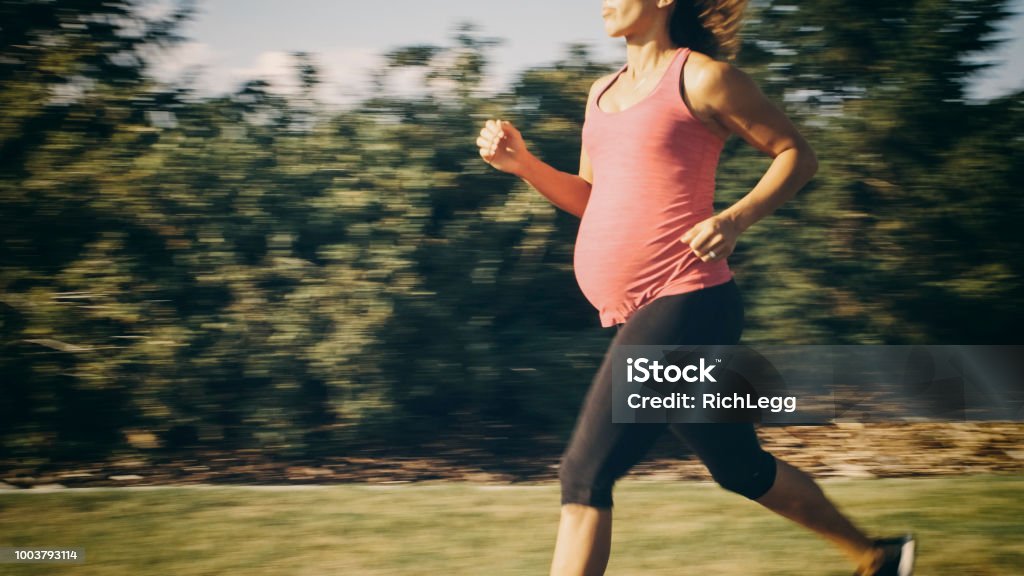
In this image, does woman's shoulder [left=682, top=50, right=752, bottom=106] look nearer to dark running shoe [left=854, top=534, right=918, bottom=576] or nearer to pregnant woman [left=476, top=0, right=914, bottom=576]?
pregnant woman [left=476, top=0, right=914, bottom=576]

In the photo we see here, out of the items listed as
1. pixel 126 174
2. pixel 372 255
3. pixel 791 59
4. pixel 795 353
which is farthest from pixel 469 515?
pixel 791 59

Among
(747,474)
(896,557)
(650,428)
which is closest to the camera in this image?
(650,428)

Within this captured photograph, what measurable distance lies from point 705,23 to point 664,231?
0.68 meters

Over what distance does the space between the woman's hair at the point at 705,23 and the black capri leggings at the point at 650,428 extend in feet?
2.41

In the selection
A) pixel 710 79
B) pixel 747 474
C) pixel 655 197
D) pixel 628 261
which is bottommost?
pixel 747 474

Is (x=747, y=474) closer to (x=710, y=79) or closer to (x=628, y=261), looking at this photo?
(x=628, y=261)

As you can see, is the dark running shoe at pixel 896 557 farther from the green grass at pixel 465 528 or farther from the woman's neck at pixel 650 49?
the woman's neck at pixel 650 49


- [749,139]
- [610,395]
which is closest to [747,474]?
[610,395]

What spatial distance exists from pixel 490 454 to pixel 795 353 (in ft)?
5.19

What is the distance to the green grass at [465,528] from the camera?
366cm

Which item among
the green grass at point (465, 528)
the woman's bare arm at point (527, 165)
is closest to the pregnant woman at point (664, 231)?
the woman's bare arm at point (527, 165)

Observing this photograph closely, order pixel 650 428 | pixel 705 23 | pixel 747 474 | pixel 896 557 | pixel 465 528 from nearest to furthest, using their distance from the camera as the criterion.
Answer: pixel 650 428 < pixel 747 474 < pixel 705 23 < pixel 896 557 < pixel 465 528

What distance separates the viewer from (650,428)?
2.82m

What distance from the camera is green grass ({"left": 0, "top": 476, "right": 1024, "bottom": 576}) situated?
3.66m
